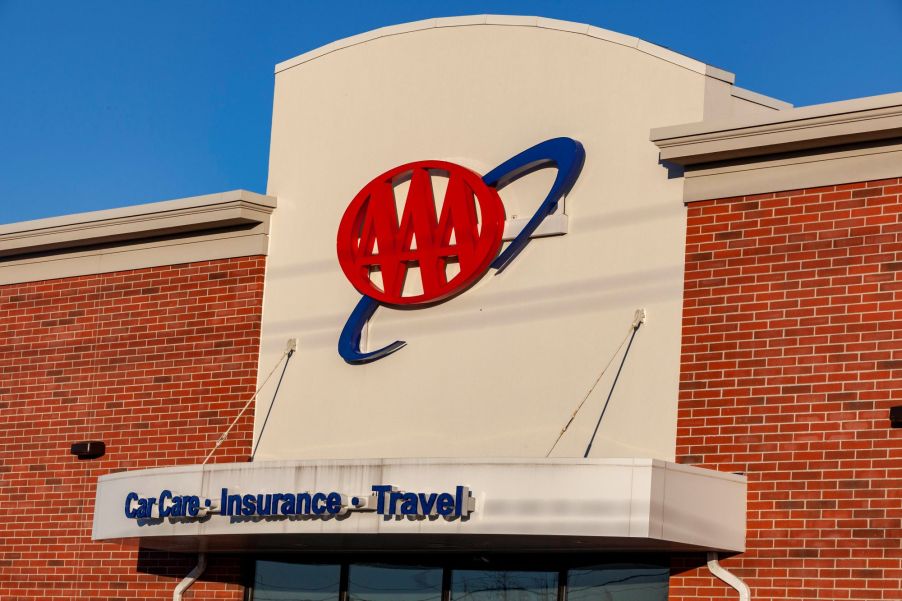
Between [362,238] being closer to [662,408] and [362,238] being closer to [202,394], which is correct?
[202,394]

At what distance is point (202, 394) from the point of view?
20.0 meters

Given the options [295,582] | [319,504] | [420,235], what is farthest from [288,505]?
[420,235]

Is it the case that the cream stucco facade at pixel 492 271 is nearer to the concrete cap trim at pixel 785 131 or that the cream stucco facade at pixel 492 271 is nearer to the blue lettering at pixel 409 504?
the concrete cap trim at pixel 785 131

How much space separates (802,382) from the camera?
1534cm

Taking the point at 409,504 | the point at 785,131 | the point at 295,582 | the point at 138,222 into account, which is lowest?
the point at 295,582

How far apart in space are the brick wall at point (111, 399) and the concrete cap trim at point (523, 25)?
2.92 metres

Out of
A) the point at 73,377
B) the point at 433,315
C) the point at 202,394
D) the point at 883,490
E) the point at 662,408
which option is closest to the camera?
the point at 883,490

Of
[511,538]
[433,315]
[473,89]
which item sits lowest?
[511,538]

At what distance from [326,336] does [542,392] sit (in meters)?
3.33

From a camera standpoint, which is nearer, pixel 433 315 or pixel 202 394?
pixel 433 315

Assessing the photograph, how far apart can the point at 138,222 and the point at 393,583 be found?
20.7 feet

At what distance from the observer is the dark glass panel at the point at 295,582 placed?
18.7m

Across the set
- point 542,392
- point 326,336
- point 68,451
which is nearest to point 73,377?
point 68,451

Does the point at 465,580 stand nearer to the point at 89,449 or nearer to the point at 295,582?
the point at 295,582
